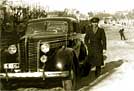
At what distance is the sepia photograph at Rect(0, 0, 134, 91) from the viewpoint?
16.5ft

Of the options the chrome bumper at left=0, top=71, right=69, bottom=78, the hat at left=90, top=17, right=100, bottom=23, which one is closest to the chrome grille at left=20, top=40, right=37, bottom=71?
the chrome bumper at left=0, top=71, right=69, bottom=78

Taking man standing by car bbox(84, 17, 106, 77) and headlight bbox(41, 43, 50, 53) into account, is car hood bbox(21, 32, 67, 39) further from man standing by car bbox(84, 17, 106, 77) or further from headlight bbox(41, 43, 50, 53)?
man standing by car bbox(84, 17, 106, 77)

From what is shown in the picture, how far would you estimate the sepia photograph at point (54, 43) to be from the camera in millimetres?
5035

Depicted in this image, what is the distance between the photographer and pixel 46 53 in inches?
203

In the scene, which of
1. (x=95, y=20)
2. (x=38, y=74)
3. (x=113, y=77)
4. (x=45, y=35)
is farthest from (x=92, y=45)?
(x=38, y=74)

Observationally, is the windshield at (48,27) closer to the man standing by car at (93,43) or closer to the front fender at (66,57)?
the front fender at (66,57)

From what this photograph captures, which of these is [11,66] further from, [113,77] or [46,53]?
[113,77]

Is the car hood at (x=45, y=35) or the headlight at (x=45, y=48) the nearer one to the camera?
the headlight at (x=45, y=48)

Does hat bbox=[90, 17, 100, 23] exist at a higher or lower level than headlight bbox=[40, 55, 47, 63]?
higher

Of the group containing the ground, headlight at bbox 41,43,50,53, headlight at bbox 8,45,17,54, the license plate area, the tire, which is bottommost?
the ground

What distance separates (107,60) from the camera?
748 centimetres

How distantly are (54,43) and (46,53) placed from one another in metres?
0.22

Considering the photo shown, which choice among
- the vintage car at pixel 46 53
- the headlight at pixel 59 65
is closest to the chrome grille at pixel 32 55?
the vintage car at pixel 46 53

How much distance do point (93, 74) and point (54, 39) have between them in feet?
4.71
